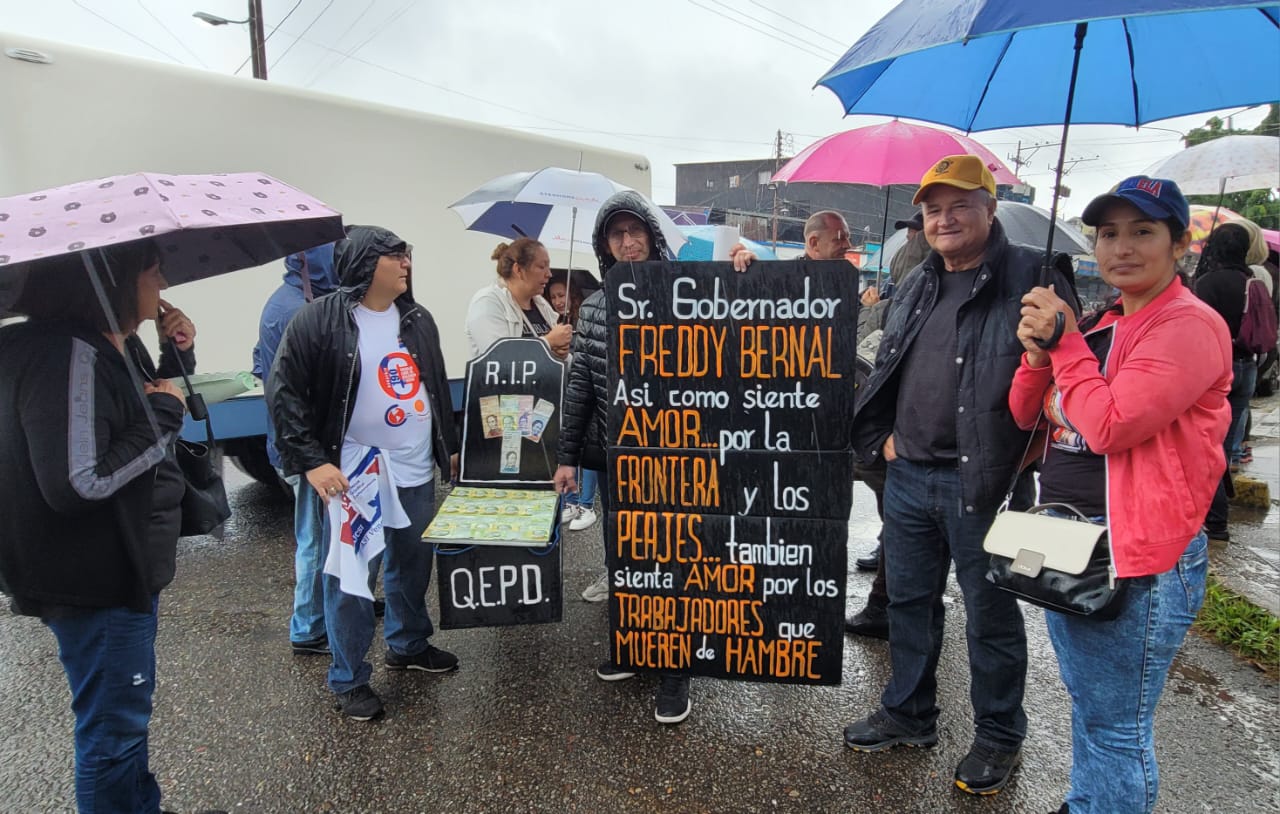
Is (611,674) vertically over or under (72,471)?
under

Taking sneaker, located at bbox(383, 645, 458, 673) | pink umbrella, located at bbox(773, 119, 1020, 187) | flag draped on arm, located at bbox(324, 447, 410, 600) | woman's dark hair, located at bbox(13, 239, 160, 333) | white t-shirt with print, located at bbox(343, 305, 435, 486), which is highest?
pink umbrella, located at bbox(773, 119, 1020, 187)

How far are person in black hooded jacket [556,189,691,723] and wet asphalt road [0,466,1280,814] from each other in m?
0.12

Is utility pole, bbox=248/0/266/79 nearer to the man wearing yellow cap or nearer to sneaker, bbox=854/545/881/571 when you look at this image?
sneaker, bbox=854/545/881/571

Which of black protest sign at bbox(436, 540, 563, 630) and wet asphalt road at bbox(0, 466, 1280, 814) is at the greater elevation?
black protest sign at bbox(436, 540, 563, 630)

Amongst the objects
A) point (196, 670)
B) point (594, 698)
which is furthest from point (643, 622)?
point (196, 670)

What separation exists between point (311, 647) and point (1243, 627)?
4528mm

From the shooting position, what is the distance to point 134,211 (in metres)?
1.56

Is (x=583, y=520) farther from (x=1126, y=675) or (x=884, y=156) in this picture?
(x=1126, y=675)

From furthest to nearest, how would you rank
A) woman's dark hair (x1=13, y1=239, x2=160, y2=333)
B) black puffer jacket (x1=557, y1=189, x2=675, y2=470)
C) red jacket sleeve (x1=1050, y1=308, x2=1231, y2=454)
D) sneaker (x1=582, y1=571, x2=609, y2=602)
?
sneaker (x1=582, y1=571, x2=609, y2=602) < black puffer jacket (x1=557, y1=189, x2=675, y2=470) < woman's dark hair (x1=13, y1=239, x2=160, y2=333) < red jacket sleeve (x1=1050, y1=308, x2=1231, y2=454)

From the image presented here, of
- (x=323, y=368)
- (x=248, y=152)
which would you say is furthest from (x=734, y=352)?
(x=248, y=152)

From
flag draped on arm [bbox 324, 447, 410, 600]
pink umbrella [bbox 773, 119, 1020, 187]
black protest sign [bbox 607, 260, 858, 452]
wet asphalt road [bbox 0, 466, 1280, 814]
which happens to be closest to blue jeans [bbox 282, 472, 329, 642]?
wet asphalt road [bbox 0, 466, 1280, 814]

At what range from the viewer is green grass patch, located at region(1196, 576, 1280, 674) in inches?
125

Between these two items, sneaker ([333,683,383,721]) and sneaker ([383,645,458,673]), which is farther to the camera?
sneaker ([383,645,458,673])

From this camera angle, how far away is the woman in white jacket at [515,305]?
12.6ft
